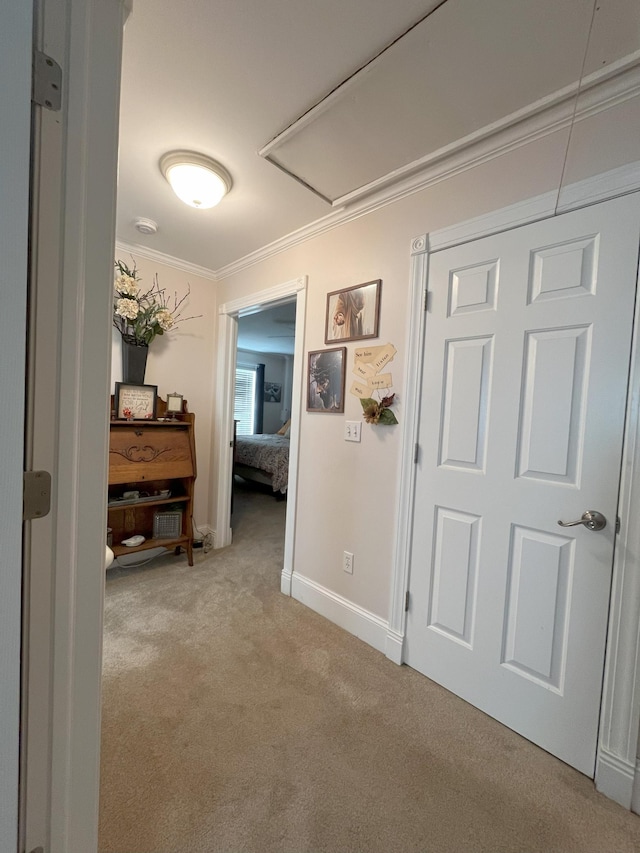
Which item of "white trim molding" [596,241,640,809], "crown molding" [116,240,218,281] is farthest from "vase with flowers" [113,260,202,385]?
"white trim molding" [596,241,640,809]

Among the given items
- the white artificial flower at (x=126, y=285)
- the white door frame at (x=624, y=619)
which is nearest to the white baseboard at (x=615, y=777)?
the white door frame at (x=624, y=619)

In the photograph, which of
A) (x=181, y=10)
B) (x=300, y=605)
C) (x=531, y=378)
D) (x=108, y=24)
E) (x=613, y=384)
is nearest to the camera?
(x=108, y=24)

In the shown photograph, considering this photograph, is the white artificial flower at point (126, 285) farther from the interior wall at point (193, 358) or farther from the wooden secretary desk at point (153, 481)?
the wooden secretary desk at point (153, 481)

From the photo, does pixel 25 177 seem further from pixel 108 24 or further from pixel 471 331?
pixel 471 331

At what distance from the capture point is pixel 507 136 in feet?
4.46

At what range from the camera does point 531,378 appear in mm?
1340

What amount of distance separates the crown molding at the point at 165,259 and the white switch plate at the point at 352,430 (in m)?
2.02

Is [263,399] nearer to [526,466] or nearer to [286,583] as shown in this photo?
[286,583]

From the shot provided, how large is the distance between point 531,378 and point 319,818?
1.64m

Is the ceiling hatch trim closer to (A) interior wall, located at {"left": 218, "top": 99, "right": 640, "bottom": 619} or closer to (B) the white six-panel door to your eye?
(A) interior wall, located at {"left": 218, "top": 99, "right": 640, "bottom": 619}

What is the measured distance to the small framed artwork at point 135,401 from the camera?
248 cm

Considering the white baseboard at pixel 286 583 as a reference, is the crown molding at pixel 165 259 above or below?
above

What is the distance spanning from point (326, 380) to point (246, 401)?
5648 millimetres

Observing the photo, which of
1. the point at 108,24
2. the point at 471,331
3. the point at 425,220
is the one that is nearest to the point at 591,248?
the point at 471,331
